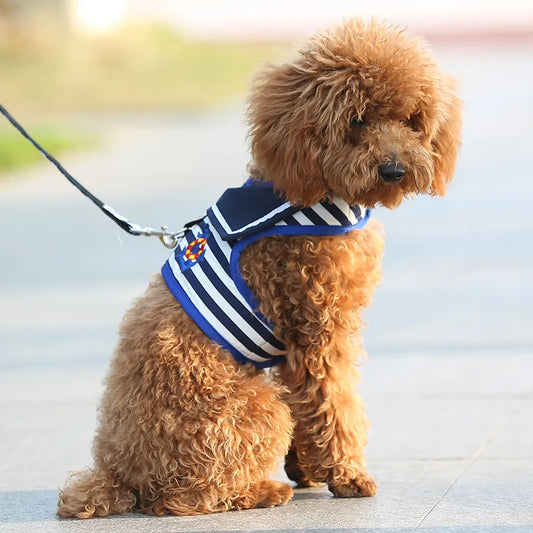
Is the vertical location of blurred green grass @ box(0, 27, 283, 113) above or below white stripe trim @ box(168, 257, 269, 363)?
above

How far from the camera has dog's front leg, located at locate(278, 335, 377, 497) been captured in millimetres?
4113

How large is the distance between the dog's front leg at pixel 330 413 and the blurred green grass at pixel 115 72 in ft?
63.9

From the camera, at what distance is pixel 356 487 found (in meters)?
4.22

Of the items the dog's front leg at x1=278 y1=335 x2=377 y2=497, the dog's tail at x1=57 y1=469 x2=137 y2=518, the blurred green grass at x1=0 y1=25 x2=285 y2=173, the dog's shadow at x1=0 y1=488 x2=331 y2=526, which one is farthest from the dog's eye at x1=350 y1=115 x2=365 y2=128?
the blurred green grass at x1=0 y1=25 x2=285 y2=173

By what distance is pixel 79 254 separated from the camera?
10.2 meters

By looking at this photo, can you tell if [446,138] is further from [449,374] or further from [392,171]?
[449,374]

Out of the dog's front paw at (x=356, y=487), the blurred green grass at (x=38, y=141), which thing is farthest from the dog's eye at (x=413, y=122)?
the blurred green grass at (x=38, y=141)

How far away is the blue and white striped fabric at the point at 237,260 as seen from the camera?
13.3ft

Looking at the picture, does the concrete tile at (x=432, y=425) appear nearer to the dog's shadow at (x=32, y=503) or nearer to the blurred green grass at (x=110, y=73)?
the dog's shadow at (x=32, y=503)

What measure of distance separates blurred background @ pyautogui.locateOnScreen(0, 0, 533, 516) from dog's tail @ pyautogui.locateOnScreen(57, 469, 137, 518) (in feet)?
1.91

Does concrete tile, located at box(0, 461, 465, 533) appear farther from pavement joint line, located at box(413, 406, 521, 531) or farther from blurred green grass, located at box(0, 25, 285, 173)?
blurred green grass, located at box(0, 25, 285, 173)

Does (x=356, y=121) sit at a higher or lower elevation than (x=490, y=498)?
higher

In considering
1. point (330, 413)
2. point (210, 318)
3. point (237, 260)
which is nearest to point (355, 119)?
point (237, 260)

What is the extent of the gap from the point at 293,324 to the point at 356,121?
2.70 ft
